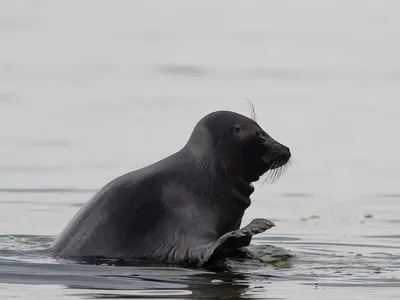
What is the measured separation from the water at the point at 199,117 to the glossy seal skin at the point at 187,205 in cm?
28

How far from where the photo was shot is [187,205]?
11.7 m

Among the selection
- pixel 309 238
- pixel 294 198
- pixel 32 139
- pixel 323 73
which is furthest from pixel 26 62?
pixel 309 238

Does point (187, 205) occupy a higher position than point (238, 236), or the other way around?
point (187, 205)

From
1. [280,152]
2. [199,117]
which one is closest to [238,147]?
[280,152]

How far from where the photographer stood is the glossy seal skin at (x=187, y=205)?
450 inches

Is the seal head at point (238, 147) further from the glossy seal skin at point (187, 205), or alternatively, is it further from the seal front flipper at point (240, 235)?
the seal front flipper at point (240, 235)

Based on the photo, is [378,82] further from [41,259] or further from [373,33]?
[41,259]

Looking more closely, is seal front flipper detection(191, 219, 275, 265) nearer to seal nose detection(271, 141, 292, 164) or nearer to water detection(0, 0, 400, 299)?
water detection(0, 0, 400, 299)

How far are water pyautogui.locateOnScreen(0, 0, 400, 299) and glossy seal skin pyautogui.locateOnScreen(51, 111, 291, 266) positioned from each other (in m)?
0.28

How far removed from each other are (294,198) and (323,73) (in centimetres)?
962

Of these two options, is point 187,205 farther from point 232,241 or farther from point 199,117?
point 199,117

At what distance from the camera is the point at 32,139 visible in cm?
1822

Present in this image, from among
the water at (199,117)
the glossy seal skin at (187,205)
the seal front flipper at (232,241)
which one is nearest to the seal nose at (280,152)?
the glossy seal skin at (187,205)

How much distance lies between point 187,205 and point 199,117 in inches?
305
